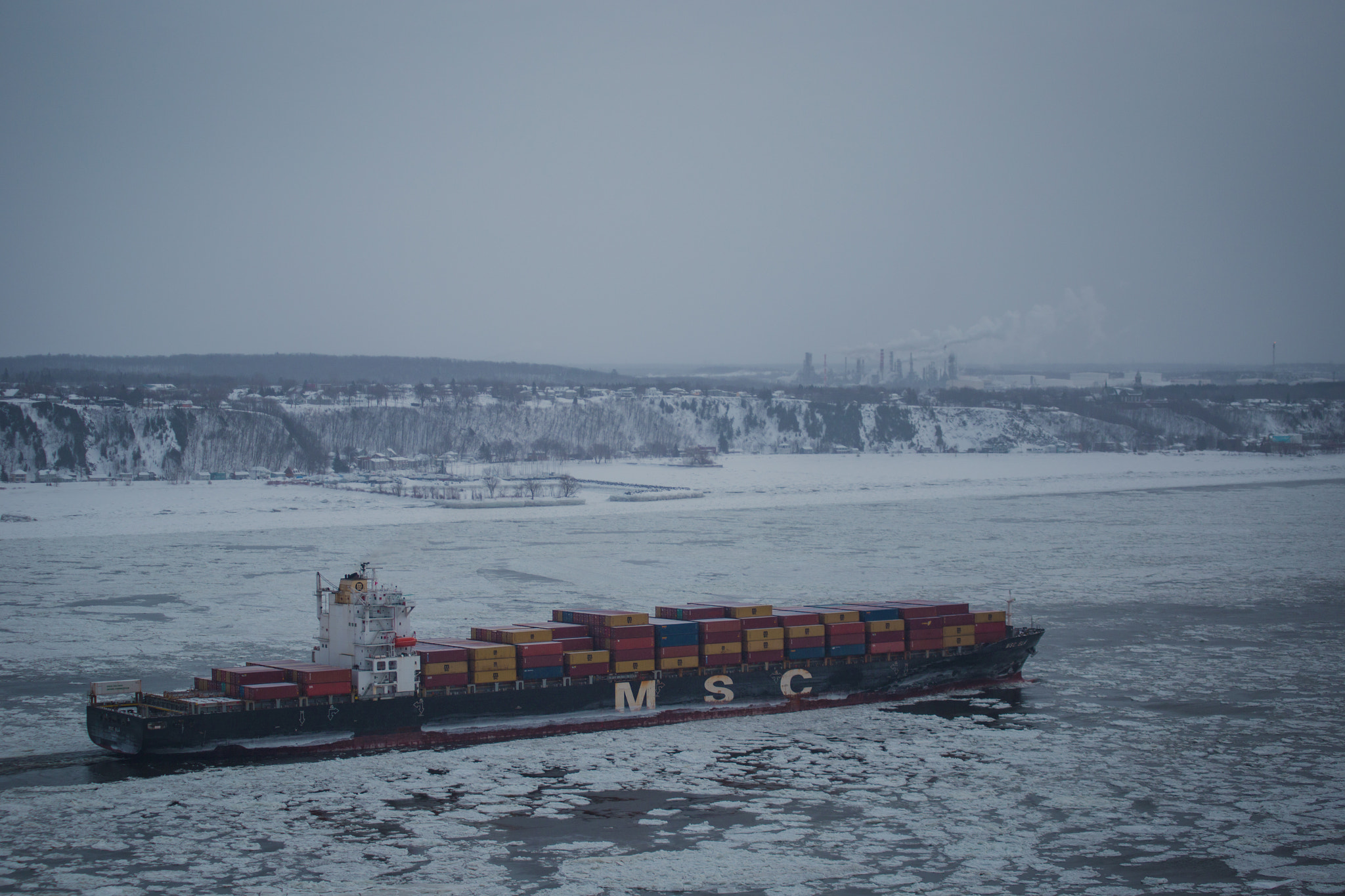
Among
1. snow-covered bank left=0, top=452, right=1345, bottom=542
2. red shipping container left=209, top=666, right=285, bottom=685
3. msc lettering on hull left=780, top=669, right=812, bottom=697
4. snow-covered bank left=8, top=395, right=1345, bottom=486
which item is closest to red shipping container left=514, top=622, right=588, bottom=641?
msc lettering on hull left=780, top=669, right=812, bottom=697

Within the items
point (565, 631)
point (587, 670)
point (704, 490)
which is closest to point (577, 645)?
point (565, 631)

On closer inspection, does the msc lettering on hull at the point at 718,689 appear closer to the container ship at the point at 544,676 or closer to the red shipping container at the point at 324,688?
the container ship at the point at 544,676

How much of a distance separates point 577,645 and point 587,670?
4.19 ft

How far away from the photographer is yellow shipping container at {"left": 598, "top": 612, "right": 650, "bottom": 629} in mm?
33719

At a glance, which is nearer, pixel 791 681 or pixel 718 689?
pixel 718 689

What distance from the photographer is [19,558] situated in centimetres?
6219

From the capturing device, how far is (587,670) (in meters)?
32.8

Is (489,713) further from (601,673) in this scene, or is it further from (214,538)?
(214,538)

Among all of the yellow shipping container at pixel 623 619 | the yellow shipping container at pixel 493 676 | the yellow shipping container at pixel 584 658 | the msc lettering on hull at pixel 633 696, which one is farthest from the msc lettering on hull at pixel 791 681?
the yellow shipping container at pixel 493 676

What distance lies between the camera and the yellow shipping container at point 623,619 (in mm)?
33719

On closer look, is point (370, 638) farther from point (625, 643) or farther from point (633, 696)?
point (633, 696)

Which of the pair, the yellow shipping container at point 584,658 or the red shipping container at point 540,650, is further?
the yellow shipping container at point 584,658

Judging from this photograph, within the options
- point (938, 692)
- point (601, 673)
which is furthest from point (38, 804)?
point (938, 692)

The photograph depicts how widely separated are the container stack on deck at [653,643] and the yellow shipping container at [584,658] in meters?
0.02
